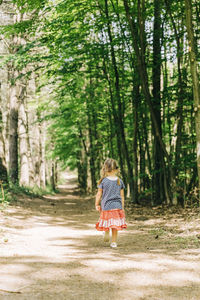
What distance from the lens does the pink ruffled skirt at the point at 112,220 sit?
245 inches

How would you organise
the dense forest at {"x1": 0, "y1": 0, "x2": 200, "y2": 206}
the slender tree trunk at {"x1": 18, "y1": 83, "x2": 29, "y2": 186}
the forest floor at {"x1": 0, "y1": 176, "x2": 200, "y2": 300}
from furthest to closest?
1. the slender tree trunk at {"x1": 18, "y1": 83, "x2": 29, "y2": 186}
2. the dense forest at {"x1": 0, "y1": 0, "x2": 200, "y2": 206}
3. the forest floor at {"x1": 0, "y1": 176, "x2": 200, "y2": 300}

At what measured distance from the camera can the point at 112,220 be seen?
20.4 feet

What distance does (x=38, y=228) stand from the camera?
9305 millimetres

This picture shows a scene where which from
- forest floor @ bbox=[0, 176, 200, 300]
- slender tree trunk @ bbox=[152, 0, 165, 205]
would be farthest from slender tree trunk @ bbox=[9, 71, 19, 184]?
forest floor @ bbox=[0, 176, 200, 300]

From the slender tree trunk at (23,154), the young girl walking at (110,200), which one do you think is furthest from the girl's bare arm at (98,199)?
the slender tree trunk at (23,154)

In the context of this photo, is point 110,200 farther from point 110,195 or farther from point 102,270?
point 102,270

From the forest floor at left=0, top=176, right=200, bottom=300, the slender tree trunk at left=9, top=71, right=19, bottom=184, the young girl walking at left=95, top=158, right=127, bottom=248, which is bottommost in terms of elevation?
the forest floor at left=0, top=176, right=200, bottom=300

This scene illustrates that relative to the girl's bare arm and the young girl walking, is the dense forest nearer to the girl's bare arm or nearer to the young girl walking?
the young girl walking

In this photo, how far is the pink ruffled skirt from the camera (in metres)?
6.22

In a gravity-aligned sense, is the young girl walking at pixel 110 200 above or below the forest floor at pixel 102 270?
above

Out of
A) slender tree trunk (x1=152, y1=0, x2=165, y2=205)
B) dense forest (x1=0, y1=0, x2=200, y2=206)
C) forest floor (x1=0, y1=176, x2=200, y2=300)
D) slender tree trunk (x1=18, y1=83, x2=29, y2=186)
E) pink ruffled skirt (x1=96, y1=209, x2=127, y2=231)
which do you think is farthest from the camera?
slender tree trunk (x1=18, y1=83, x2=29, y2=186)

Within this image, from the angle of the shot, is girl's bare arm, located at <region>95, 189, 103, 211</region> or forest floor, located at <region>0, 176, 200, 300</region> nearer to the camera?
forest floor, located at <region>0, 176, 200, 300</region>

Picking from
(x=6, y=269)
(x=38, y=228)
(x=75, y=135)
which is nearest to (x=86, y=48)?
(x=38, y=228)

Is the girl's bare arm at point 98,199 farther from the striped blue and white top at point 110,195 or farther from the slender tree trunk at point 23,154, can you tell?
the slender tree trunk at point 23,154
